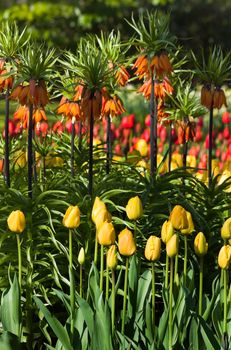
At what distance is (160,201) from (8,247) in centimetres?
71

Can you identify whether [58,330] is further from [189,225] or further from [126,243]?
[189,225]

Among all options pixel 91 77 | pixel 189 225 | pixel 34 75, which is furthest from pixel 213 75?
pixel 189 225

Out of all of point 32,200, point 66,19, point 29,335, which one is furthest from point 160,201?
point 66,19

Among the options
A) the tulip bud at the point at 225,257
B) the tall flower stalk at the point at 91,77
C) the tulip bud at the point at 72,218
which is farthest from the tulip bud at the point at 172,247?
the tall flower stalk at the point at 91,77

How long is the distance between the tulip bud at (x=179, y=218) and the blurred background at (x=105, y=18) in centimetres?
1450

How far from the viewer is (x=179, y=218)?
3.06 m

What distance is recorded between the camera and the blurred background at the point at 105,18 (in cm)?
1847

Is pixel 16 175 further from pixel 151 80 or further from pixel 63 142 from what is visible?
pixel 151 80

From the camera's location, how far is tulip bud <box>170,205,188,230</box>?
3049 mm

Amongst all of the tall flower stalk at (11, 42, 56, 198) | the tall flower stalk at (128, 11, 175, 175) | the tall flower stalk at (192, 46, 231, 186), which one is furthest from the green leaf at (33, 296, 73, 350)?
the tall flower stalk at (192, 46, 231, 186)

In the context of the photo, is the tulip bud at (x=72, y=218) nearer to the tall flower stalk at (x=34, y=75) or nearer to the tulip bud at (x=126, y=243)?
the tulip bud at (x=126, y=243)

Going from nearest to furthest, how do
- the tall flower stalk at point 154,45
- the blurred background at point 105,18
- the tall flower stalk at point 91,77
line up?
the tall flower stalk at point 91,77 < the tall flower stalk at point 154,45 < the blurred background at point 105,18

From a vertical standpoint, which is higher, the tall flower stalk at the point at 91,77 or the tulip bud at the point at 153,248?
the tall flower stalk at the point at 91,77

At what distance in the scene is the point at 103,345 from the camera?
304 cm
